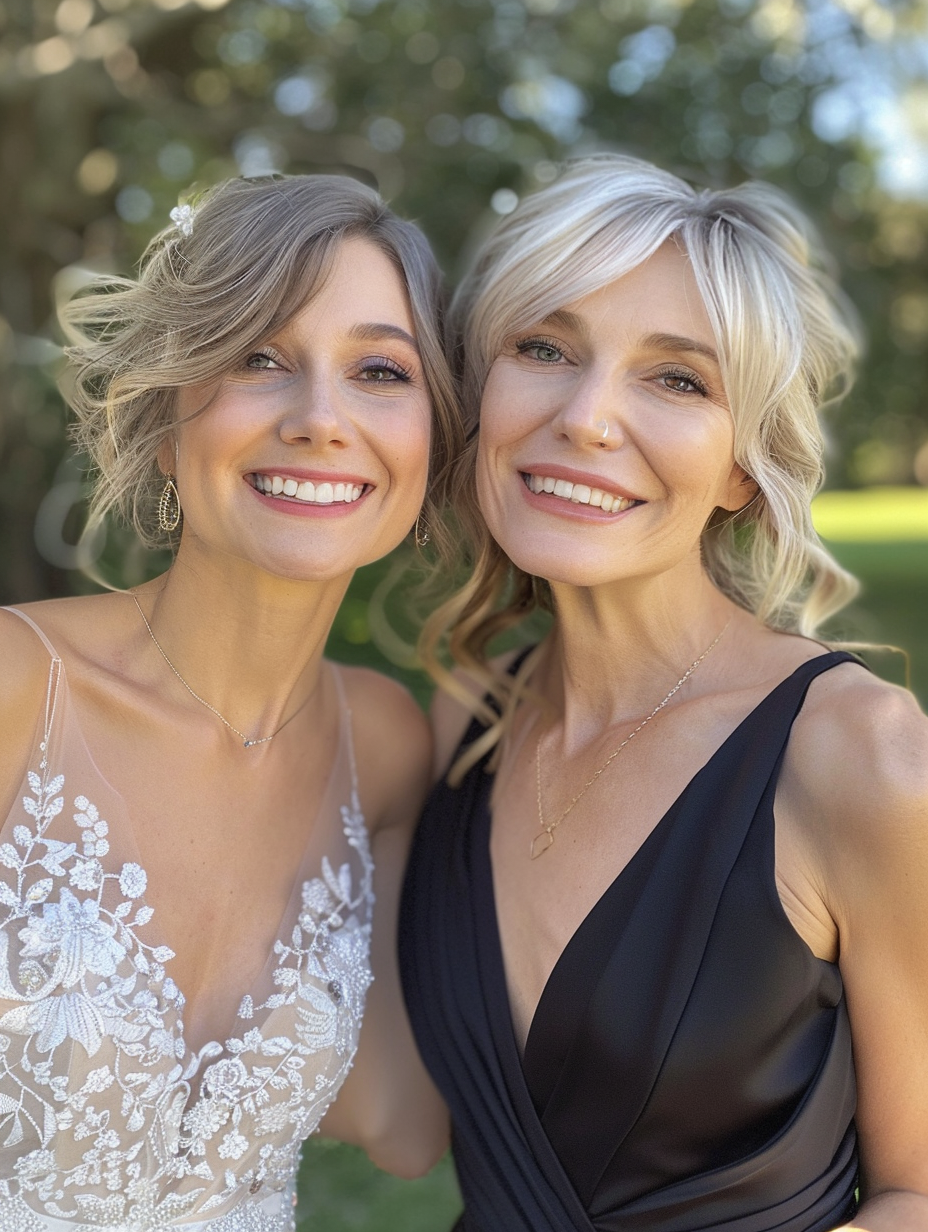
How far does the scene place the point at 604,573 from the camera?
9.09 ft

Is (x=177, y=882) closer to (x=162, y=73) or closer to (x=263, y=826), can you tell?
(x=263, y=826)

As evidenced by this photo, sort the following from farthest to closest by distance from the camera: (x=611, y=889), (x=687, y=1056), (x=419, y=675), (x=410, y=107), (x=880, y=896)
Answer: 1. (x=419, y=675)
2. (x=410, y=107)
3. (x=611, y=889)
4. (x=687, y=1056)
5. (x=880, y=896)

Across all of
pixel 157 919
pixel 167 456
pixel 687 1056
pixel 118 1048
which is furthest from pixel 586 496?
pixel 118 1048

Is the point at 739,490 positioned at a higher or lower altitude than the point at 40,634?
higher

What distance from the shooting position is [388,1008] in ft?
10.5

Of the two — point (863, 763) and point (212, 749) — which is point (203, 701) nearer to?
point (212, 749)

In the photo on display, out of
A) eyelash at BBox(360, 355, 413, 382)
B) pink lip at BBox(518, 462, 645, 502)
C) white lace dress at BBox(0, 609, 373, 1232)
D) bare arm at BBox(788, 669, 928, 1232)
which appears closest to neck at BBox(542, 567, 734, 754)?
pink lip at BBox(518, 462, 645, 502)

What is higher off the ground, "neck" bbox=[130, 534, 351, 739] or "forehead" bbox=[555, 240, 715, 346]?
"forehead" bbox=[555, 240, 715, 346]

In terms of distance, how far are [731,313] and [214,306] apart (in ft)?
3.72

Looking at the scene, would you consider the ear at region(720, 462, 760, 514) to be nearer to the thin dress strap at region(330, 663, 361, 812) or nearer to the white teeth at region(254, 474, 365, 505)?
the white teeth at region(254, 474, 365, 505)

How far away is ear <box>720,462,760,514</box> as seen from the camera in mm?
2953

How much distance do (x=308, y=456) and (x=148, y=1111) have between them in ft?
4.69

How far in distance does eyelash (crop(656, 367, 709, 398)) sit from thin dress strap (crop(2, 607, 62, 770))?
1.48 m

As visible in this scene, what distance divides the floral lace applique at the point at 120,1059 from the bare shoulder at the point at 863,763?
123 centimetres
